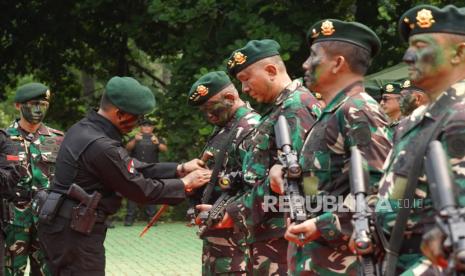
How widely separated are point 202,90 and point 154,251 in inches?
333

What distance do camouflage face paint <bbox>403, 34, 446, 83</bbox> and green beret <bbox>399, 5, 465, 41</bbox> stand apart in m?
0.04

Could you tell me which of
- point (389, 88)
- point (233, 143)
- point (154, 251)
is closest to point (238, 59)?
point (233, 143)

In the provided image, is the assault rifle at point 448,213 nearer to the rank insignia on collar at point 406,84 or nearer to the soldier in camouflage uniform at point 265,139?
the soldier in camouflage uniform at point 265,139

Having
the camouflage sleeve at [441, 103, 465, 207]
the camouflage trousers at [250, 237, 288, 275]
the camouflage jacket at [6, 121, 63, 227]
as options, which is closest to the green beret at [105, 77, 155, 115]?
the camouflage trousers at [250, 237, 288, 275]

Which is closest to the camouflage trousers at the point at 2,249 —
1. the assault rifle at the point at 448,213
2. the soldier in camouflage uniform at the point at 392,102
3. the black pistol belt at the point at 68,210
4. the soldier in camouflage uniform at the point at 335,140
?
the black pistol belt at the point at 68,210

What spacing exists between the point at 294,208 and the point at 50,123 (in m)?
16.5

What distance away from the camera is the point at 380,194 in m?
4.61

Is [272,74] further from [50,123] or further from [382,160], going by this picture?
[50,123]

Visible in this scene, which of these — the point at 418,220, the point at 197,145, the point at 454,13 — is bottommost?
the point at 418,220

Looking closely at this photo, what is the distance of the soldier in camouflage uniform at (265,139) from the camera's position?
636cm

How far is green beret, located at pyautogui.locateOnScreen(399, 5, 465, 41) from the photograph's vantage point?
179 inches

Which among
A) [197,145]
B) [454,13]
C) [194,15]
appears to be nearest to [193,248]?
[197,145]

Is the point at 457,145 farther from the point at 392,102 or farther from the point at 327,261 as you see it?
the point at 392,102

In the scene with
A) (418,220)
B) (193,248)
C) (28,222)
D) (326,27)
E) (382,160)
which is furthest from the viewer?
(193,248)
